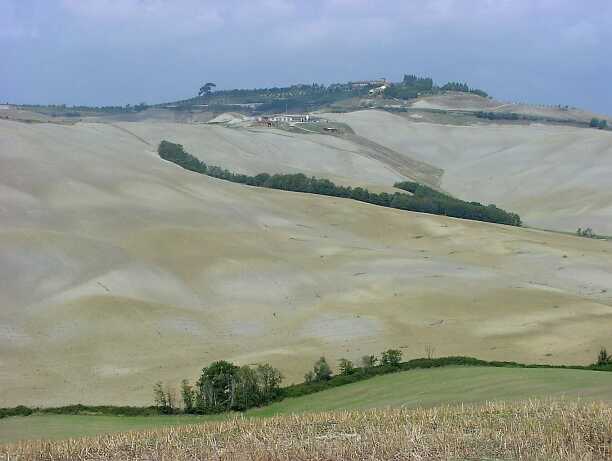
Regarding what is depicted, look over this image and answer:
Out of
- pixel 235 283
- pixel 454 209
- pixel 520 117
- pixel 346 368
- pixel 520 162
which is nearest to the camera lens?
pixel 346 368

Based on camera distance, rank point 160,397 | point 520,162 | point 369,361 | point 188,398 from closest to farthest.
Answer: point 188,398 → point 160,397 → point 369,361 → point 520,162

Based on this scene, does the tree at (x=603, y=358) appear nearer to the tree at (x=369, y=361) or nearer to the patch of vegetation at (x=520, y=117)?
the tree at (x=369, y=361)

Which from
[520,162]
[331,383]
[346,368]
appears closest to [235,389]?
[331,383]

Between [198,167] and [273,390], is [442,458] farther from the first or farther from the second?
[198,167]

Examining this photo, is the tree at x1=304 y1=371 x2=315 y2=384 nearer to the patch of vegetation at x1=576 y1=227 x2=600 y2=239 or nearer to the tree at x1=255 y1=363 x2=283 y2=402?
the tree at x1=255 y1=363 x2=283 y2=402

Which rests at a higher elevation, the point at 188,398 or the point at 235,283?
the point at 235,283

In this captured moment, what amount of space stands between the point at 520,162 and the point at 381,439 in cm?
12632

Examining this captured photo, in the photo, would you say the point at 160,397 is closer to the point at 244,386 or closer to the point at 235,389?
the point at 235,389

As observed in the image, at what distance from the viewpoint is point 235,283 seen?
59875 millimetres

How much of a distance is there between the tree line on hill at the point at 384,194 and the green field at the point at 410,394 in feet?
190

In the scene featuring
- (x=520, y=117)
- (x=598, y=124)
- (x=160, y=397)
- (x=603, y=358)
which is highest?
(x=520, y=117)

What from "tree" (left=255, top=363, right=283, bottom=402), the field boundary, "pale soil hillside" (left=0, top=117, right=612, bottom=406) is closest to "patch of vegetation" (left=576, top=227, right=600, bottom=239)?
"pale soil hillside" (left=0, top=117, right=612, bottom=406)

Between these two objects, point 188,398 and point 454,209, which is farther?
point 454,209

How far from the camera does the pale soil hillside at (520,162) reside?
107688 millimetres
